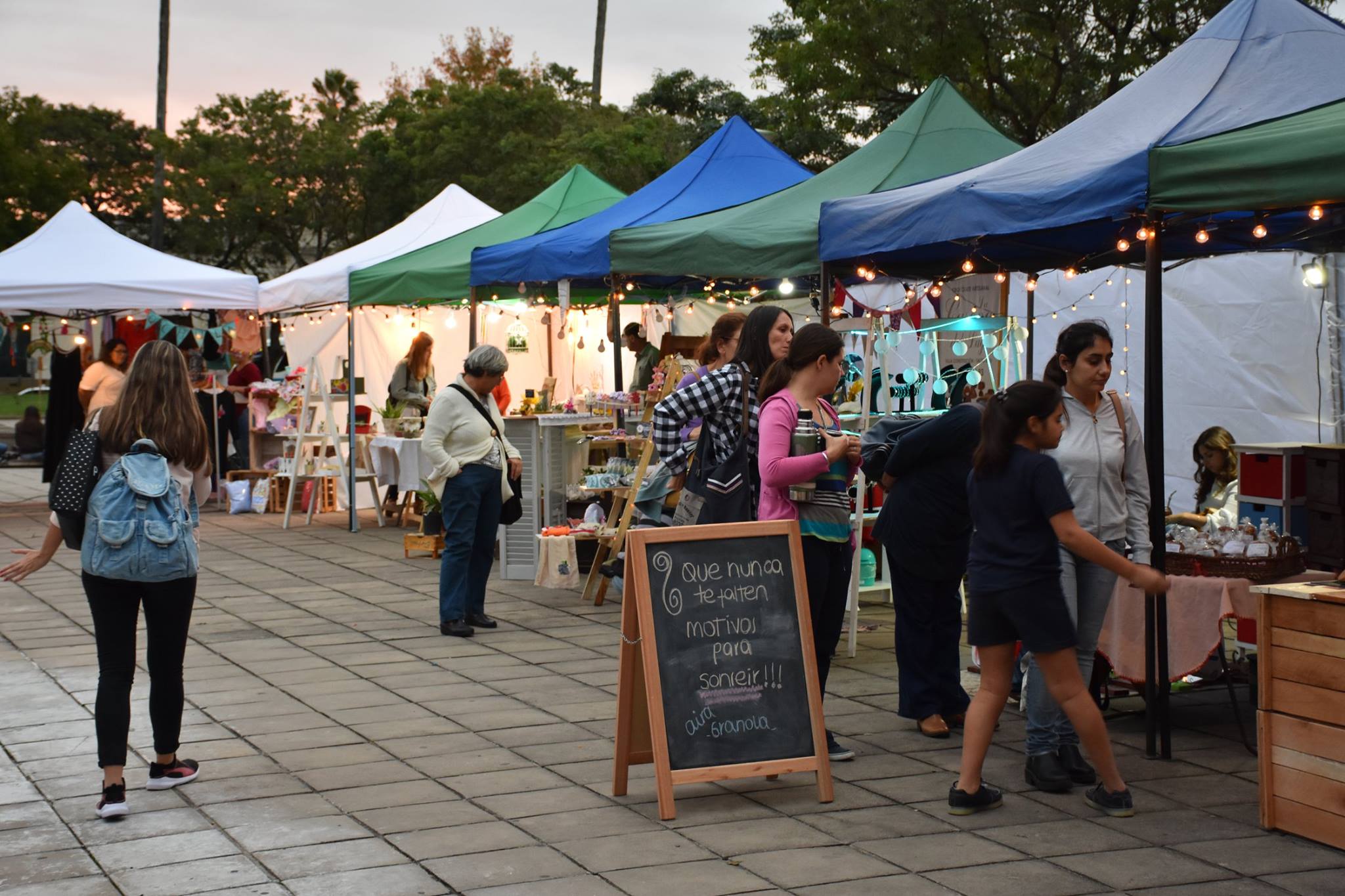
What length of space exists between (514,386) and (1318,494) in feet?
41.9

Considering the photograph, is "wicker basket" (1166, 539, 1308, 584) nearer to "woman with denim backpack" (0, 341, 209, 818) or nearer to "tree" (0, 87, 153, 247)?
"woman with denim backpack" (0, 341, 209, 818)

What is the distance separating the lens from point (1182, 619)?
5.65 metres

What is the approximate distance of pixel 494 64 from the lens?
42.7 m

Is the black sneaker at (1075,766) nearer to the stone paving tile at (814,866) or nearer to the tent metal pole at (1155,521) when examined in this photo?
the tent metal pole at (1155,521)

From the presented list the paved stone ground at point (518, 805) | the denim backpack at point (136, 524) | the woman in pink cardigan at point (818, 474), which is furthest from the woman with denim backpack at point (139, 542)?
the woman in pink cardigan at point (818, 474)

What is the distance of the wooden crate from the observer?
14.4 feet

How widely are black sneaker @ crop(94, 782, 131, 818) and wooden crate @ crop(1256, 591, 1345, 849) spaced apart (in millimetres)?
3783

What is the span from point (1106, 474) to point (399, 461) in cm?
944

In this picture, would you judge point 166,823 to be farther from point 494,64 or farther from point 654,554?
point 494,64

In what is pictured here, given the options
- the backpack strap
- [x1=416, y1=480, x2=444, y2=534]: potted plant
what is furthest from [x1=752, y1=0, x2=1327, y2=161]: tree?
the backpack strap

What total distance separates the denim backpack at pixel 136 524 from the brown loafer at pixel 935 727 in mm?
2992

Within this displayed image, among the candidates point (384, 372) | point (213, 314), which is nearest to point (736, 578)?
point (384, 372)

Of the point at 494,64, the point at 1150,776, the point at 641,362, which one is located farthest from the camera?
the point at 494,64

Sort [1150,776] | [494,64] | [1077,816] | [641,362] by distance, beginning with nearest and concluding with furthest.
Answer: [1077,816] < [1150,776] < [641,362] < [494,64]
